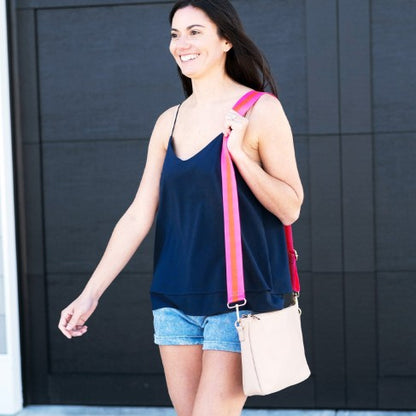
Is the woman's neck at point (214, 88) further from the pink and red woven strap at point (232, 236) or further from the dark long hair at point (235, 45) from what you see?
the pink and red woven strap at point (232, 236)

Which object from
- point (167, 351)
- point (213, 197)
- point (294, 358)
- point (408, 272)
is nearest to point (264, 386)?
point (294, 358)

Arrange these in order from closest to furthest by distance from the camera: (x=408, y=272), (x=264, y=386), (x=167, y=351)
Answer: (x=264, y=386) < (x=167, y=351) < (x=408, y=272)

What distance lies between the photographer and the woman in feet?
8.71

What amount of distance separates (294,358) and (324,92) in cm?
Answer: 229

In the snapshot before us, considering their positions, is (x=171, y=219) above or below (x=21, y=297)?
above

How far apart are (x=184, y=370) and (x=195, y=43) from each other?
97 cm

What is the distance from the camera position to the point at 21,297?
509cm

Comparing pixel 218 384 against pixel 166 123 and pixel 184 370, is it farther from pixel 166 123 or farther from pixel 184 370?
pixel 166 123

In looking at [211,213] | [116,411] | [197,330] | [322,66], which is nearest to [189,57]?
[211,213]

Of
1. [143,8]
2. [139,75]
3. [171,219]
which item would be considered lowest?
[171,219]

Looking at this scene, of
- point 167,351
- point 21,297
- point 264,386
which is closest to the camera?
point 264,386

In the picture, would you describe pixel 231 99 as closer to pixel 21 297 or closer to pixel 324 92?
pixel 324 92

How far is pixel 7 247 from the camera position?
196 inches

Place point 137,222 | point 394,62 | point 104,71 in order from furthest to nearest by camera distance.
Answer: point 104,71 < point 394,62 < point 137,222
